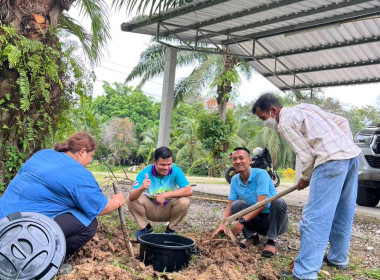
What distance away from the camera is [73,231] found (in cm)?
360

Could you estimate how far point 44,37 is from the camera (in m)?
5.13

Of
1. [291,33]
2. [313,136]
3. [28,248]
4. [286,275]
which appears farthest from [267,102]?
[291,33]

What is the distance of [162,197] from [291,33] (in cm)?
512

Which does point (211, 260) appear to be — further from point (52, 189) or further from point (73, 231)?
point (52, 189)

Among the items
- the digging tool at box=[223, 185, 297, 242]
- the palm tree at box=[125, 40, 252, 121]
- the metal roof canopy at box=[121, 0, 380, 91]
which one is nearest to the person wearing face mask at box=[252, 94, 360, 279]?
the digging tool at box=[223, 185, 297, 242]

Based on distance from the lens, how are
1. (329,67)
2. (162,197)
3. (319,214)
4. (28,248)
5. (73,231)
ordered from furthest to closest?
(329,67), (162,197), (319,214), (73,231), (28,248)

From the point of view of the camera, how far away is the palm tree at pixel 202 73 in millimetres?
21141

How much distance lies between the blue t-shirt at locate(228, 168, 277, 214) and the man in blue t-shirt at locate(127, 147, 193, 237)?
1.75 feet

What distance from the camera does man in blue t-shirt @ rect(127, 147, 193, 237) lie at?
5.16 metres

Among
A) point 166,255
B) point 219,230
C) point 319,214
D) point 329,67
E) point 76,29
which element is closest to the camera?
point 319,214

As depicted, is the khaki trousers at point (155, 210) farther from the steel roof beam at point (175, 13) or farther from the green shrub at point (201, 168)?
the green shrub at point (201, 168)

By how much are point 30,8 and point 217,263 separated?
11.2 feet

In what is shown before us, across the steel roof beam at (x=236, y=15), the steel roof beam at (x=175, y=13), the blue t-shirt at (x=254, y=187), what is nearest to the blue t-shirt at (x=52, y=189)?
the blue t-shirt at (x=254, y=187)

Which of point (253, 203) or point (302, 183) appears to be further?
point (253, 203)
